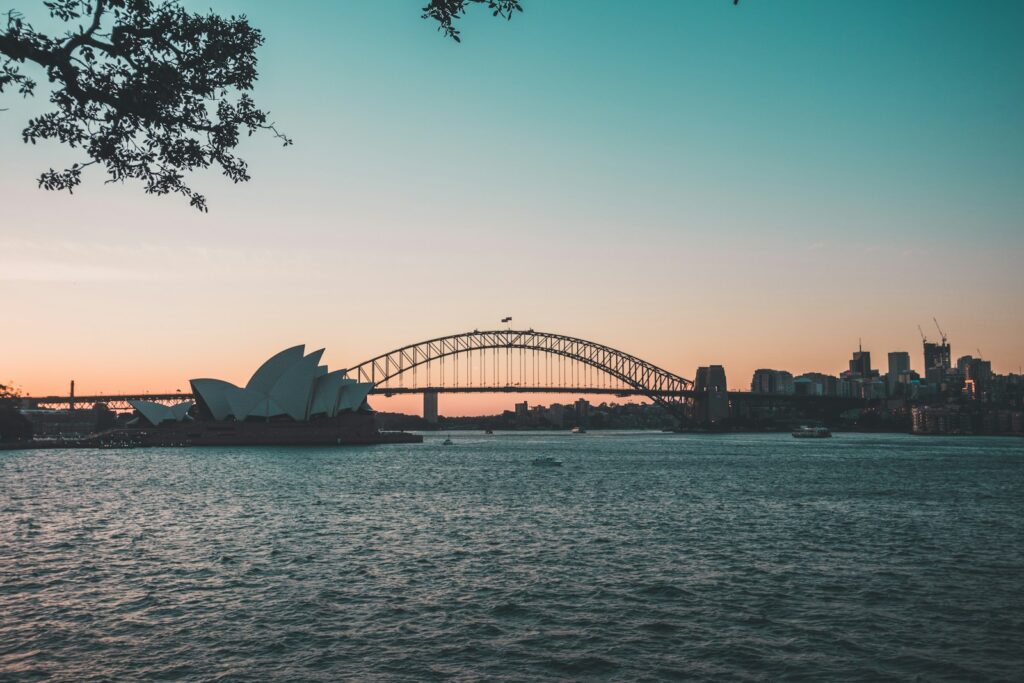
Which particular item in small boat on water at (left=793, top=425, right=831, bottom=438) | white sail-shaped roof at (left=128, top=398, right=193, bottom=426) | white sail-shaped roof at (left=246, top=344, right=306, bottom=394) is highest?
white sail-shaped roof at (left=246, top=344, right=306, bottom=394)

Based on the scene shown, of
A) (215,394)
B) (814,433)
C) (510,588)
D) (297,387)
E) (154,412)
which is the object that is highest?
(297,387)

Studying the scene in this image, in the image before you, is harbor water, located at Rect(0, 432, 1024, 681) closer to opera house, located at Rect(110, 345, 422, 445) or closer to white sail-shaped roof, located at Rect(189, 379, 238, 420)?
opera house, located at Rect(110, 345, 422, 445)

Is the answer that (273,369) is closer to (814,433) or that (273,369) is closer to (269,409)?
(269,409)

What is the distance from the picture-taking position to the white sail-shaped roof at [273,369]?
10000 centimetres

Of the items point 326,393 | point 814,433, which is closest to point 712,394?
point 814,433

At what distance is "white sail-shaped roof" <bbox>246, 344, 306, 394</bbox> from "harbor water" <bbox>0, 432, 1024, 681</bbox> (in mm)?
63580

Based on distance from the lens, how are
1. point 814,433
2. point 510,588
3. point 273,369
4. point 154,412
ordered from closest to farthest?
1. point 510,588
2. point 273,369
3. point 154,412
4. point 814,433

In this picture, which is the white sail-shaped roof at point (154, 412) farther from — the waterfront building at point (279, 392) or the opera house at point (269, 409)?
the waterfront building at point (279, 392)

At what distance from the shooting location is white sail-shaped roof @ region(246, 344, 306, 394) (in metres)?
100

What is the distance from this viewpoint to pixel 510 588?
57.5 feet

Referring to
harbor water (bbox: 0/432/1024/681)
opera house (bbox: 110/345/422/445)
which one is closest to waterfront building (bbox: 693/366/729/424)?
opera house (bbox: 110/345/422/445)

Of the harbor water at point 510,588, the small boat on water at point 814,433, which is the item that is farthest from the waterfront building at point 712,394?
the harbor water at point 510,588

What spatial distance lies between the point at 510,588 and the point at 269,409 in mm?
92219

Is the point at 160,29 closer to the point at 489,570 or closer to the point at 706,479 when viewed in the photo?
the point at 489,570
